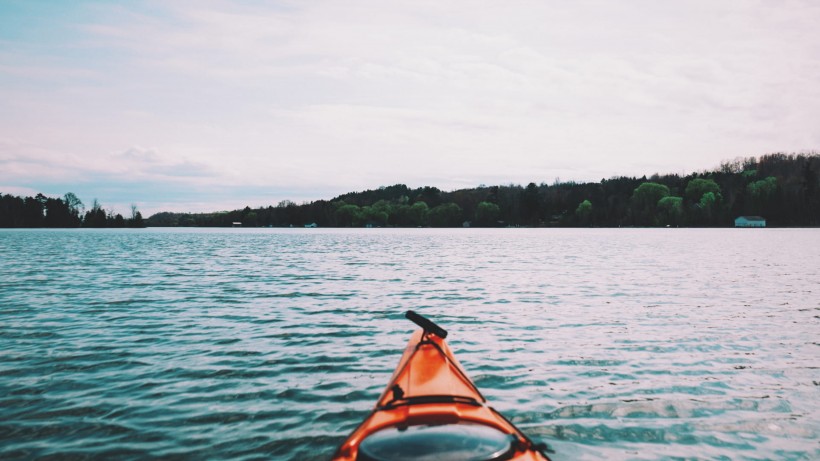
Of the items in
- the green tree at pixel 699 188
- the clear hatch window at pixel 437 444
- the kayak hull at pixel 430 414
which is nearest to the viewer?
the clear hatch window at pixel 437 444

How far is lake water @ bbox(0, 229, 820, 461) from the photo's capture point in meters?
8.31

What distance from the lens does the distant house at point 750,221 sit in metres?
171

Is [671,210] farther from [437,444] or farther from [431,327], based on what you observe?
[437,444]

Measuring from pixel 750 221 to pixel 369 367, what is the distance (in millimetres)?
191825

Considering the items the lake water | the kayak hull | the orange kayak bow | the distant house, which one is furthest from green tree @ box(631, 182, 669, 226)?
the orange kayak bow

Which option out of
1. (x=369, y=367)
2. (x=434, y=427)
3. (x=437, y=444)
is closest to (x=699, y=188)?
(x=369, y=367)

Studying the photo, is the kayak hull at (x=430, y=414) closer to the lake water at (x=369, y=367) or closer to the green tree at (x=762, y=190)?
the lake water at (x=369, y=367)

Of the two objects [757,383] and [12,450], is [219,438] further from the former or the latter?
[757,383]

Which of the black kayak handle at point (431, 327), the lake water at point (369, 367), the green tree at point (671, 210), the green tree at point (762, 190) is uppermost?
the green tree at point (762, 190)

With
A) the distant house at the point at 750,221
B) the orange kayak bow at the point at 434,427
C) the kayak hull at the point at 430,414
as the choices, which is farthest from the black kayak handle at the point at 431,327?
the distant house at the point at 750,221

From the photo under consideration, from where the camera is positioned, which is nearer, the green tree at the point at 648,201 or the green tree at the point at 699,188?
the green tree at the point at 699,188

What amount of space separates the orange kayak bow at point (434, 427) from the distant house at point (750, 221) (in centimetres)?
19410

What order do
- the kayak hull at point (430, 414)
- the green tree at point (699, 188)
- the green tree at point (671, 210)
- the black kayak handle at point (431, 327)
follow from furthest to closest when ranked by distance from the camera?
the green tree at point (699, 188) < the green tree at point (671, 210) < the black kayak handle at point (431, 327) < the kayak hull at point (430, 414)

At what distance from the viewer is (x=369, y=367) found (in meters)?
12.2
